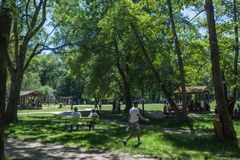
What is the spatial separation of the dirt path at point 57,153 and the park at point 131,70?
32 millimetres

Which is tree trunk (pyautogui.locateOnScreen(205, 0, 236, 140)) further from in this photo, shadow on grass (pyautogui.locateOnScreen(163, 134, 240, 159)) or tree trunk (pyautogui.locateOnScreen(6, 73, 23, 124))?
tree trunk (pyautogui.locateOnScreen(6, 73, 23, 124))

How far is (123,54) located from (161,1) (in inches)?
585

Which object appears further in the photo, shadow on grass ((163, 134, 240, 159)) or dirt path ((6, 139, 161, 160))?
shadow on grass ((163, 134, 240, 159))

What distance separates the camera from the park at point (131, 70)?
12312 mm

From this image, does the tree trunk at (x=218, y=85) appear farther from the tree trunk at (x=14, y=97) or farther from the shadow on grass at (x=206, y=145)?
the tree trunk at (x=14, y=97)

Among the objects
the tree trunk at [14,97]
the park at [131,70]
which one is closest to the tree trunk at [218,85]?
the park at [131,70]

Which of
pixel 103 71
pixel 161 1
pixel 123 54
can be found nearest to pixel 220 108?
pixel 161 1

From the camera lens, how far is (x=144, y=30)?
22.0 meters

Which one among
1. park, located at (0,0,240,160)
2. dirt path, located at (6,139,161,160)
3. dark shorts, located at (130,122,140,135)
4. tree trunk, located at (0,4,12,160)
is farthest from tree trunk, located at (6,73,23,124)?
tree trunk, located at (0,4,12,160)

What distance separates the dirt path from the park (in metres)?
0.03

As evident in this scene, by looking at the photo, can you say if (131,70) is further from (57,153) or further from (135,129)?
(57,153)

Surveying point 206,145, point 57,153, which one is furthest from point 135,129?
point 57,153

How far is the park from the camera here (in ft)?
40.4

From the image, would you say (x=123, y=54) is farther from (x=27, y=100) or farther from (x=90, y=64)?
(x=27, y=100)
